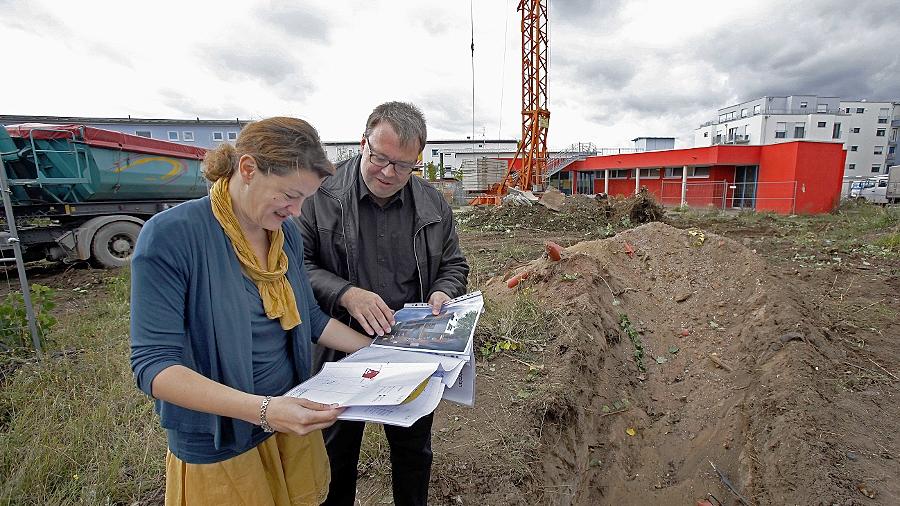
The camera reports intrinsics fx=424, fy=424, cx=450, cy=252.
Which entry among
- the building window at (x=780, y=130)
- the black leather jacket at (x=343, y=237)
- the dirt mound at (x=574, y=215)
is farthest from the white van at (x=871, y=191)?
the black leather jacket at (x=343, y=237)

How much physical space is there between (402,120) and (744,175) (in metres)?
24.8

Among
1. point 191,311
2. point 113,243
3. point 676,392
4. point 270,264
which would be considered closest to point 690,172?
point 676,392

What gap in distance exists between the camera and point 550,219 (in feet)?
50.2

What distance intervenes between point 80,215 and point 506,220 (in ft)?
38.8

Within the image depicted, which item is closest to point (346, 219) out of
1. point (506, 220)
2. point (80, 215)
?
point (80, 215)

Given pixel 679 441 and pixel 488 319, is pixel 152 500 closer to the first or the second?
pixel 488 319

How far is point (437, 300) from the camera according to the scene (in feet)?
6.27

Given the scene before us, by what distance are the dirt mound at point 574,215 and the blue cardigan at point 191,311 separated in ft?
44.6

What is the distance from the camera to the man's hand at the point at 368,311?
1.72 meters

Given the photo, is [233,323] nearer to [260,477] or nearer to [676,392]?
[260,477]

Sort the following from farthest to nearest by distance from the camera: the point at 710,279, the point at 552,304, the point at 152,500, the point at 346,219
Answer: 1. the point at 710,279
2. the point at 552,304
3. the point at 152,500
4. the point at 346,219

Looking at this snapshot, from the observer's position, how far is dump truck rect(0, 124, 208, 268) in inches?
277

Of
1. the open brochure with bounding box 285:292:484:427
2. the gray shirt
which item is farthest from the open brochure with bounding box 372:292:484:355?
the gray shirt

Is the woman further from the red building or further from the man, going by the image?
the red building
